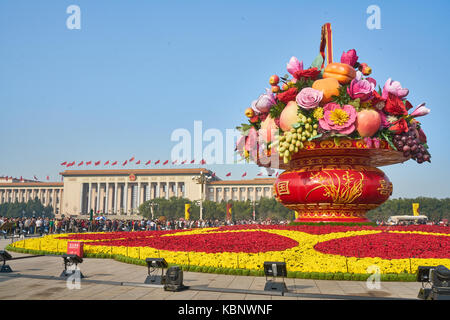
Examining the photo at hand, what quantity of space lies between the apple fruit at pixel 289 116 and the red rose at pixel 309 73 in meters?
1.29

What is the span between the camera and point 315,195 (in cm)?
1566

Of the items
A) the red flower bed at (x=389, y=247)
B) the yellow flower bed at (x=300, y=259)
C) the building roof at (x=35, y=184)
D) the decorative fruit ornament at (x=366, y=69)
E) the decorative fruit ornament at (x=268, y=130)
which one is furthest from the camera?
the building roof at (x=35, y=184)

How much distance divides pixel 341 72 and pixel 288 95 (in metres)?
2.36

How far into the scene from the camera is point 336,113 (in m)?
14.8

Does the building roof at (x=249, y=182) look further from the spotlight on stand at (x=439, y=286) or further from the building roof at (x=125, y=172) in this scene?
the spotlight on stand at (x=439, y=286)

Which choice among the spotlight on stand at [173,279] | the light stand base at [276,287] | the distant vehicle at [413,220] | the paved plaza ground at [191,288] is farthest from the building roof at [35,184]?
the light stand base at [276,287]

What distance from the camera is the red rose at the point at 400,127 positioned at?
15.3 meters

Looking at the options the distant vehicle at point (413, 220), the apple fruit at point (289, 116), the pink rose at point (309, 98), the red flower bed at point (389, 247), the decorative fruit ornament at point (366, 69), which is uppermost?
the decorative fruit ornament at point (366, 69)

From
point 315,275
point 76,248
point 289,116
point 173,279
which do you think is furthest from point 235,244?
point 289,116

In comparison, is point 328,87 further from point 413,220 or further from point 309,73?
point 413,220

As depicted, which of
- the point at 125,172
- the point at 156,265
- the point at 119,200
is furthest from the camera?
the point at 119,200
